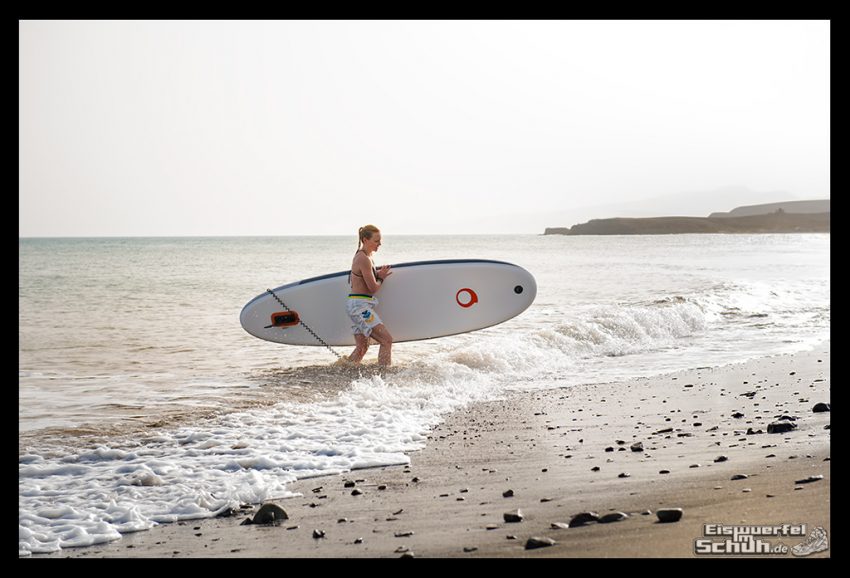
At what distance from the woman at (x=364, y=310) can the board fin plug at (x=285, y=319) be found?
879 mm

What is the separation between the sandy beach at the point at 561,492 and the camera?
2705 mm

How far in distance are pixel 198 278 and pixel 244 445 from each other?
17.3m

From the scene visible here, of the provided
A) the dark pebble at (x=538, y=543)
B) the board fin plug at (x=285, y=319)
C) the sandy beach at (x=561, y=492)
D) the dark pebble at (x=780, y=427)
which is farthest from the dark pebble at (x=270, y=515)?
the board fin plug at (x=285, y=319)

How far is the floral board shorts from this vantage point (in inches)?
291

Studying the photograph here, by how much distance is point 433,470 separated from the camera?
3.83 metres

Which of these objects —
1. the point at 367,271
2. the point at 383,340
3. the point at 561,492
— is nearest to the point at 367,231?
the point at 367,271

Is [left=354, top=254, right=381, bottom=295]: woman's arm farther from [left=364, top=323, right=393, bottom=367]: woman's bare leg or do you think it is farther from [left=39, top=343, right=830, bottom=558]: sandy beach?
[left=39, top=343, right=830, bottom=558]: sandy beach

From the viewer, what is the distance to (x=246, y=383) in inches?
259

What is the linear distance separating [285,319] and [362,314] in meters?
1.19

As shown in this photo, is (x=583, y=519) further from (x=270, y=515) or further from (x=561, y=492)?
(x=270, y=515)

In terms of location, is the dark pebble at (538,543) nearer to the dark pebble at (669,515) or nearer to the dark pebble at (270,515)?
the dark pebble at (669,515)
